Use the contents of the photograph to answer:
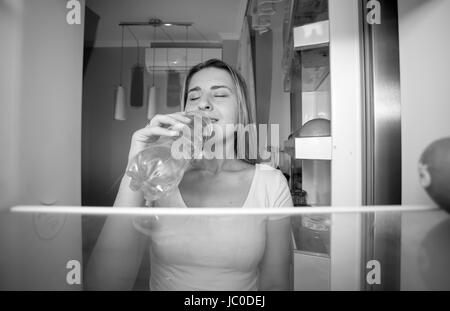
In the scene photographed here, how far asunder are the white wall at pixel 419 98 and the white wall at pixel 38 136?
0.54 metres

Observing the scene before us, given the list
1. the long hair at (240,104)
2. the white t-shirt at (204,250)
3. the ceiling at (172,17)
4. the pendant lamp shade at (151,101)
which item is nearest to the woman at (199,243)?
the white t-shirt at (204,250)

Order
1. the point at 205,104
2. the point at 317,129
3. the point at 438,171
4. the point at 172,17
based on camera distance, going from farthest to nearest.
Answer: the point at 172,17, the point at 205,104, the point at 317,129, the point at 438,171

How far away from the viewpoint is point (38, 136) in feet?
1.75

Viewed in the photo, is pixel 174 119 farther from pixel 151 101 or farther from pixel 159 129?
pixel 151 101

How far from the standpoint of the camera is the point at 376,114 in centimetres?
43

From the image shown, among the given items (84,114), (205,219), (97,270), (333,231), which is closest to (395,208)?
(333,231)

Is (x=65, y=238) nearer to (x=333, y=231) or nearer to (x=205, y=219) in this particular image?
(x=205, y=219)

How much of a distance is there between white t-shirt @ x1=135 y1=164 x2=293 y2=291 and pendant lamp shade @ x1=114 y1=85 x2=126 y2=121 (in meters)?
0.62

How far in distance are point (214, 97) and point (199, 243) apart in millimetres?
412

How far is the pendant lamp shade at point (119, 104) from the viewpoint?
0.84 m

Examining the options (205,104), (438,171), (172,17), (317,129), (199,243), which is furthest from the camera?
(172,17)

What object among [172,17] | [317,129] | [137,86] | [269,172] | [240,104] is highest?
[172,17]

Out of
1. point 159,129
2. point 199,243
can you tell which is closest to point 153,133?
point 159,129

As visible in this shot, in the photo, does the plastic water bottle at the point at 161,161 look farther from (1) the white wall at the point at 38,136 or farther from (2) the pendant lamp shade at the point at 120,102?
(2) the pendant lamp shade at the point at 120,102
